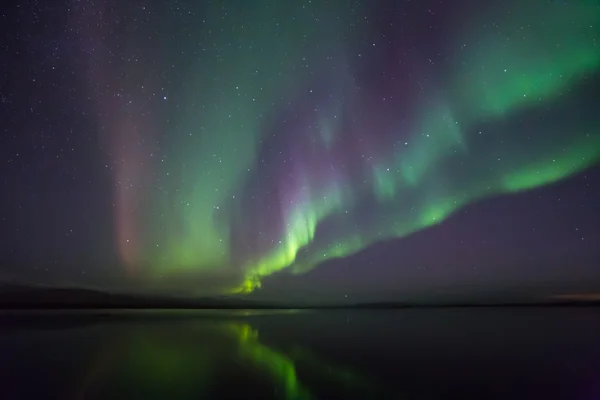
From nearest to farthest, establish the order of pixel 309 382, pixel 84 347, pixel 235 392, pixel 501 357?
1. pixel 235 392
2. pixel 309 382
3. pixel 501 357
4. pixel 84 347

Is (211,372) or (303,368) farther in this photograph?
(303,368)

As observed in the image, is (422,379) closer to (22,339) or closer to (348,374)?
(348,374)

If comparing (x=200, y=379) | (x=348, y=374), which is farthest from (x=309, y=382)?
(x=200, y=379)

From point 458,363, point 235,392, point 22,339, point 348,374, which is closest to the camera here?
point 235,392

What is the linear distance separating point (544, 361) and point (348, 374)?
7.67 ft

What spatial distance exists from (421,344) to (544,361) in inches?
69.0

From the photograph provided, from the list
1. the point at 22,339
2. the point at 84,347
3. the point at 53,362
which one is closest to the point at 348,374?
the point at 53,362

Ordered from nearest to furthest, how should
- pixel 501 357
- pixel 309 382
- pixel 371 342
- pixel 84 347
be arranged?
1. pixel 309 382
2. pixel 501 357
3. pixel 84 347
4. pixel 371 342

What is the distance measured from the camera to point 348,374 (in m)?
3.97

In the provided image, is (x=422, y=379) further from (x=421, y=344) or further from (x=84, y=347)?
(x=84, y=347)

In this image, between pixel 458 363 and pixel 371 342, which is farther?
pixel 371 342

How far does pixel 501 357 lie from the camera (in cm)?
498

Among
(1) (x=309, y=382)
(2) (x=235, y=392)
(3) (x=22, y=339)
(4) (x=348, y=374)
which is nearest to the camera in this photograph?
(2) (x=235, y=392)

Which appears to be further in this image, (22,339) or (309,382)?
(22,339)
